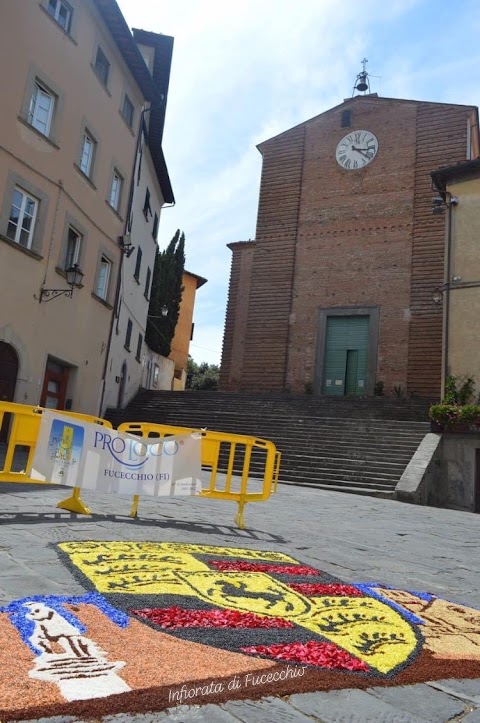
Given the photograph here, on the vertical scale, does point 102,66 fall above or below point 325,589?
above

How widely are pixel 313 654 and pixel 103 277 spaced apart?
17.3m

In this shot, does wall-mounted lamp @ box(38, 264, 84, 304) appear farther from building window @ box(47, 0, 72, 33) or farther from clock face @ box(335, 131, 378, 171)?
clock face @ box(335, 131, 378, 171)

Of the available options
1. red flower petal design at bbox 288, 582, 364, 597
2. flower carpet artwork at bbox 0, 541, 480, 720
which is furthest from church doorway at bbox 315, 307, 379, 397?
flower carpet artwork at bbox 0, 541, 480, 720

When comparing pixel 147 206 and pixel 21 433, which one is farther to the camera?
pixel 147 206

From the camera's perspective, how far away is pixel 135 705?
2.09 m

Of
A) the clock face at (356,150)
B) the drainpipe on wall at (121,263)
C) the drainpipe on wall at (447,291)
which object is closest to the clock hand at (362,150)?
the clock face at (356,150)

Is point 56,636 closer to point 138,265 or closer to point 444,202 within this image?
point 138,265

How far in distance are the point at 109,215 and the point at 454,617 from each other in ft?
55.9

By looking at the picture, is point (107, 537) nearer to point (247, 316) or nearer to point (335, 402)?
point (335, 402)

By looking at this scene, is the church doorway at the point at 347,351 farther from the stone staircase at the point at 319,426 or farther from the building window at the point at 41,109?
the building window at the point at 41,109

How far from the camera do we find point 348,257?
27734 mm

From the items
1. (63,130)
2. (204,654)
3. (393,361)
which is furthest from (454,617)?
(393,361)

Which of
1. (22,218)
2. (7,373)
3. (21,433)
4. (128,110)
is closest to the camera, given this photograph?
(21,433)

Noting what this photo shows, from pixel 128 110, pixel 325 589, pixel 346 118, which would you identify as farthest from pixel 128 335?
pixel 325 589
